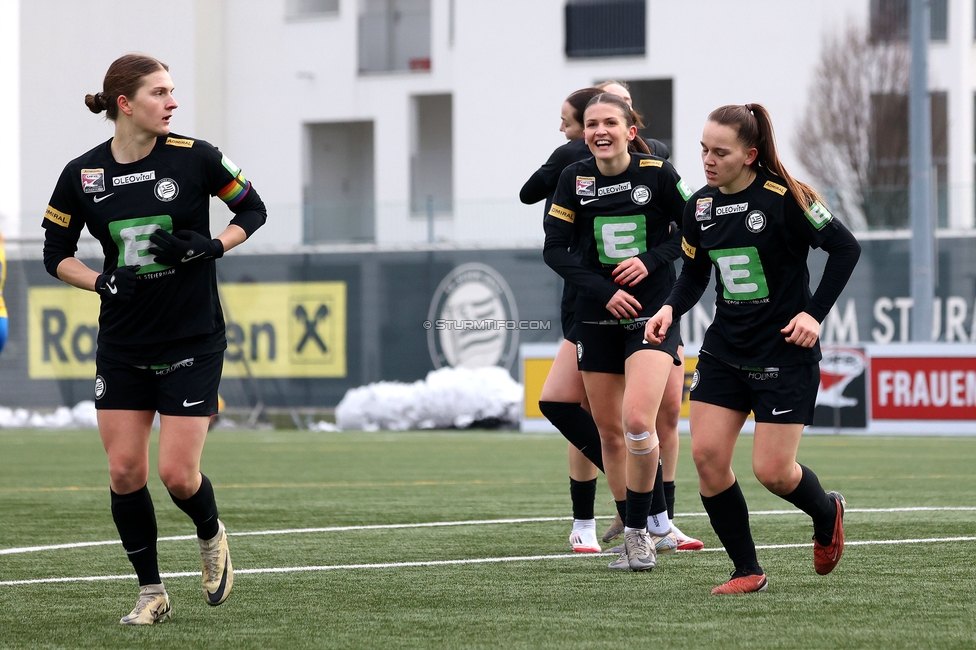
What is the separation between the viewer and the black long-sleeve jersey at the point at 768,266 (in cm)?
546

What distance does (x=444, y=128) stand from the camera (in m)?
33.8

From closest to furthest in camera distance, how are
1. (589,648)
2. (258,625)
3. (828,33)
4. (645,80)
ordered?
(589,648), (258,625), (828,33), (645,80)

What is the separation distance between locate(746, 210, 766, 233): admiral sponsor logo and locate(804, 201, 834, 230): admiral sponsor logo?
0.53 ft

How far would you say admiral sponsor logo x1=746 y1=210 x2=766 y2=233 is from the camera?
5.49 m

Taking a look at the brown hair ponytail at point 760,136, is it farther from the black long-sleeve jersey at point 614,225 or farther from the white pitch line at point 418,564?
the white pitch line at point 418,564

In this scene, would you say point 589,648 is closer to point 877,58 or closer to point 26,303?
point 26,303

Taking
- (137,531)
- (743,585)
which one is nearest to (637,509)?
(743,585)

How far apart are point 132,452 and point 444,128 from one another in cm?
2913

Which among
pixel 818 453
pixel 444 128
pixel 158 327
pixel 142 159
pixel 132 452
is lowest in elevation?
pixel 818 453

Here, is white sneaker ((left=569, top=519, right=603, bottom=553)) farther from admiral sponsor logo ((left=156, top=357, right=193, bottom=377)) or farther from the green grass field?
admiral sponsor logo ((left=156, top=357, right=193, bottom=377))

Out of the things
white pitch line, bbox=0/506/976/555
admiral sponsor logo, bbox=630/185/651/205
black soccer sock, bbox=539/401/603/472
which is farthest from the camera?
white pitch line, bbox=0/506/976/555

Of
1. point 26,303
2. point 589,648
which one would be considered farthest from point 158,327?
point 26,303

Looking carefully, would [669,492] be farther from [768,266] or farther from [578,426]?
[768,266]

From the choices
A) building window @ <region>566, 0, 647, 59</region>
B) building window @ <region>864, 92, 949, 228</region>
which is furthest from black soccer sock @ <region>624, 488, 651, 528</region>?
building window @ <region>566, 0, 647, 59</region>
